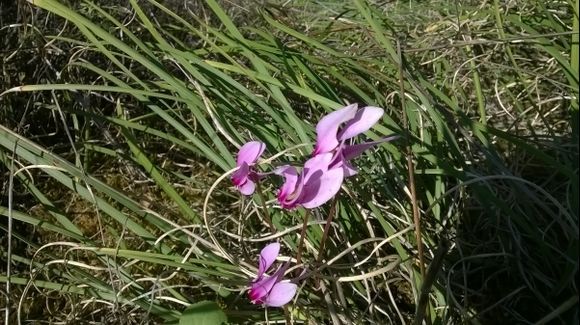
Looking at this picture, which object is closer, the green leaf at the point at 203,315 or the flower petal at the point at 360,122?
the flower petal at the point at 360,122

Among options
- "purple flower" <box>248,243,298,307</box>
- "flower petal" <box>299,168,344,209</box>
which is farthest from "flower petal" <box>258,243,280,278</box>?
"flower petal" <box>299,168,344,209</box>

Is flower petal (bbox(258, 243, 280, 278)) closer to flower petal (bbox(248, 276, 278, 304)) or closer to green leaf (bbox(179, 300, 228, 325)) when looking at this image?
flower petal (bbox(248, 276, 278, 304))

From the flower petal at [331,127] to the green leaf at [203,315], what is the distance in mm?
297

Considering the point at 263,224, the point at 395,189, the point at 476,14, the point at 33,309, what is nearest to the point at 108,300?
the point at 33,309

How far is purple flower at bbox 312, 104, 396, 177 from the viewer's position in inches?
27.9

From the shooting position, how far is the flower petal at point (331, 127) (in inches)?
27.9

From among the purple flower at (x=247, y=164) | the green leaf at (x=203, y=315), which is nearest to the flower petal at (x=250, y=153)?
the purple flower at (x=247, y=164)

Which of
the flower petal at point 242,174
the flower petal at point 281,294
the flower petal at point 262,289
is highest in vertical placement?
the flower petal at point 242,174

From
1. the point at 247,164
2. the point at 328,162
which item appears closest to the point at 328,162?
the point at 328,162

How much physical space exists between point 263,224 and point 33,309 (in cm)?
37

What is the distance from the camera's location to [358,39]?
156 centimetres

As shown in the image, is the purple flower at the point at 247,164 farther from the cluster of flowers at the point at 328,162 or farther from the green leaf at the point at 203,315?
the green leaf at the point at 203,315

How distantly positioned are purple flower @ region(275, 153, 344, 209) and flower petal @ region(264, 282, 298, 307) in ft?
0.32

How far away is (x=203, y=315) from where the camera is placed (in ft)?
3.02
